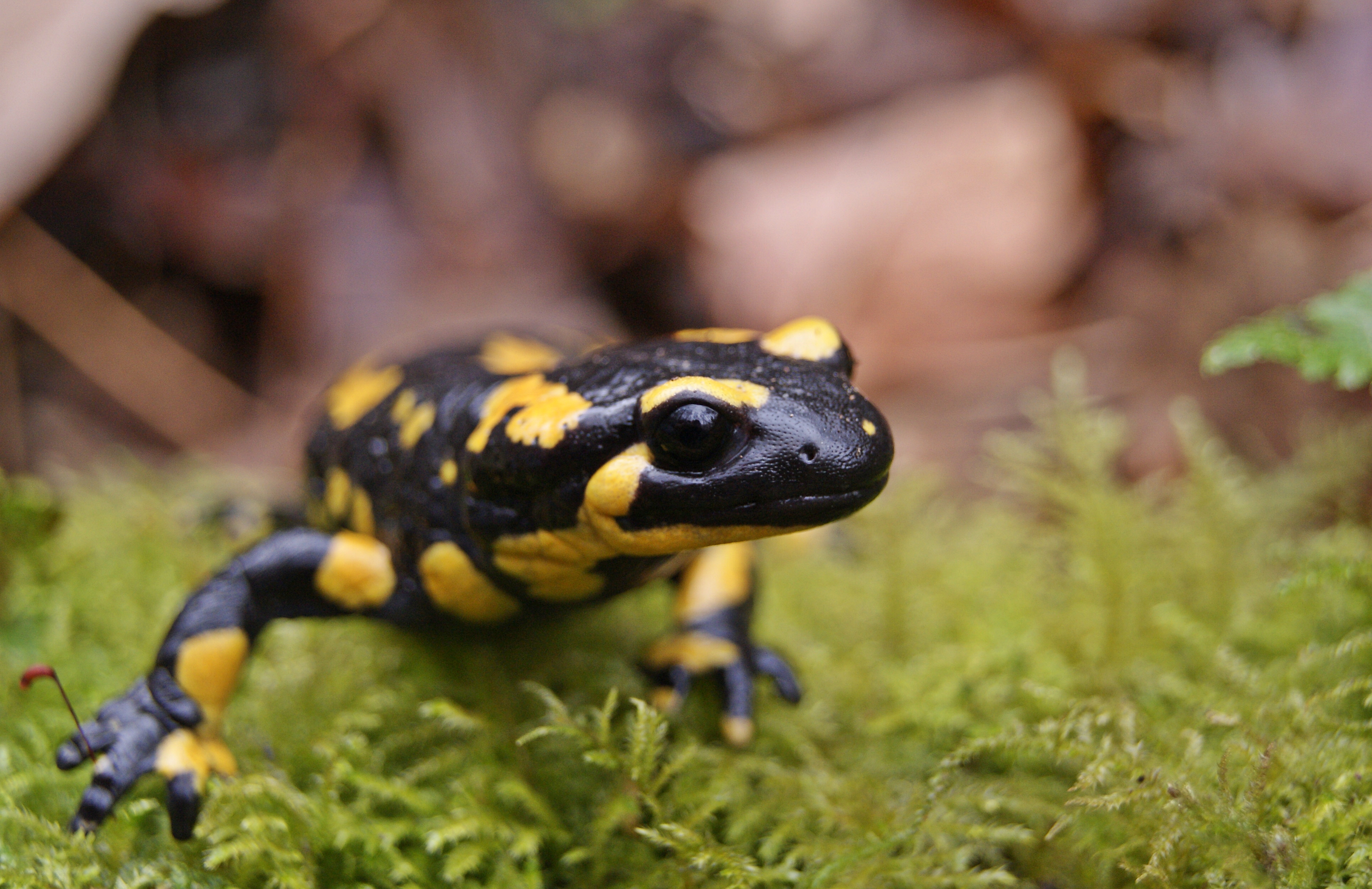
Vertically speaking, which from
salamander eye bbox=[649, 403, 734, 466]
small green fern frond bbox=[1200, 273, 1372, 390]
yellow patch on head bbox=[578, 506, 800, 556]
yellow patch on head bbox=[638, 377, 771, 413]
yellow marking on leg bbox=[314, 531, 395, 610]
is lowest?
yellow marking on leg bbox=[314, 531, 395, 610]

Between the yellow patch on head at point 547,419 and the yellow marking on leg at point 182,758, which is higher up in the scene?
the yellow patch on head at point 547,419

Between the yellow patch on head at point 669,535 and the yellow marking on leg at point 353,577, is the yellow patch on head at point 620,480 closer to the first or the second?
the yellow patch on head at point 669,535

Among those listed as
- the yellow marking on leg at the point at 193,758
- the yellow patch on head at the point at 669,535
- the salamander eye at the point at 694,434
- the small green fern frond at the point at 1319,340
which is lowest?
the yellow marking on leg at the point at 193,758

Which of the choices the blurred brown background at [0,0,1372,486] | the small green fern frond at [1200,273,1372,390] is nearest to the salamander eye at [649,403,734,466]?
the small green fern frond at [1200,273,1372,390]

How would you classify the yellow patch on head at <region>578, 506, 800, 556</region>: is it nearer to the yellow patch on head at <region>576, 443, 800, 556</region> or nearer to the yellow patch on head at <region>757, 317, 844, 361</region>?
the yellow patch on head at <region>576, 443, 800, 556</region>

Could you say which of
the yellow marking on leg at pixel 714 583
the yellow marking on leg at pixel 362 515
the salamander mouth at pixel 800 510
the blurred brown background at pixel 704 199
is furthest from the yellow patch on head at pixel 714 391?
the blurred brown background at pixel 704 199

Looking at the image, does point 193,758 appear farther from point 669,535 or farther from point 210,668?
point 669,535

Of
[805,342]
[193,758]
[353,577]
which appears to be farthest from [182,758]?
[805,342]
